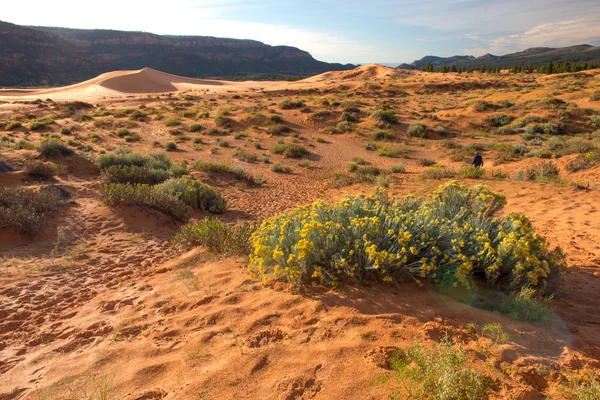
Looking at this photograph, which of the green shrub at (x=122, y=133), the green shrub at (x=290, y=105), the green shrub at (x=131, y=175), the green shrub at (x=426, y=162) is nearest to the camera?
the green shrub at (x=131, y=175)

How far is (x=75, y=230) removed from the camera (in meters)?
6.65

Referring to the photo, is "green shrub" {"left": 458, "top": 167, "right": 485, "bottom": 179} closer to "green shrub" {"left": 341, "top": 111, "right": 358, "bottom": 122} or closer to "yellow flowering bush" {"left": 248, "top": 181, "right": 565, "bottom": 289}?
"yellow flowering bush" {"left": 248, "top": 181, "right": 565, "bottom": 289}

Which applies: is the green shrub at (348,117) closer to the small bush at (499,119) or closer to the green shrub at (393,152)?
the green shrub at (393,152)

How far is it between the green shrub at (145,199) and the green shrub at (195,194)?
0.45 metres

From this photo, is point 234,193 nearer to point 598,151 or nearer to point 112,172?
point 112,172

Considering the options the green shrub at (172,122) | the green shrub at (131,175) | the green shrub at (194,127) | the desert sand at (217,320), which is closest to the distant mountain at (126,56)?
the green shrub at (172,122)

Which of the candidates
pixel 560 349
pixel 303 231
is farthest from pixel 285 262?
pixel 560 349

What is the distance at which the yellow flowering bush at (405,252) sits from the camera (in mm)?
3695

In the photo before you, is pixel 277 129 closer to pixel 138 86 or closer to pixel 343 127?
pixel 343 127

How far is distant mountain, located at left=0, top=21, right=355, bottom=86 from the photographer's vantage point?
71.3 m

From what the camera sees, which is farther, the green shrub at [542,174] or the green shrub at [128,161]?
the green shrub at [128,161]

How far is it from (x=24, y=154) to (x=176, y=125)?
1168 centimetres

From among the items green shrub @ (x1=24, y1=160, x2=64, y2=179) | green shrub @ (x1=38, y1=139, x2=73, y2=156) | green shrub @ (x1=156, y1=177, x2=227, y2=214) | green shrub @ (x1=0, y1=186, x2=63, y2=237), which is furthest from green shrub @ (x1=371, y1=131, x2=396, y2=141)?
green shrub @ (x1=0, y1=186, x2=63, y2=237)

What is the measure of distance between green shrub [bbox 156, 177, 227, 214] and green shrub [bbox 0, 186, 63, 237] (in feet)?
7.16
